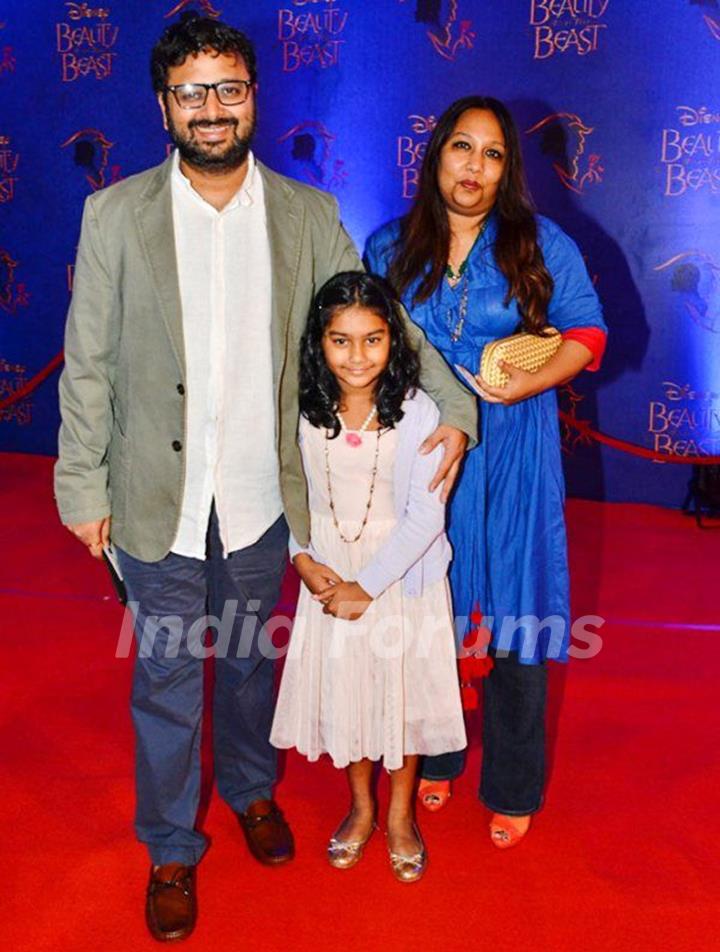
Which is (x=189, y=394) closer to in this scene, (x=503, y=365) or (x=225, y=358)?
(x=225, y=358)

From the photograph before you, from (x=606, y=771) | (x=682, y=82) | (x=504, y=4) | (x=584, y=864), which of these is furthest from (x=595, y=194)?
(x=584, y=864)

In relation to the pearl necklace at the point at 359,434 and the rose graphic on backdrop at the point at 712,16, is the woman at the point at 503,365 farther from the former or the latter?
the rose graphic on backdrop at the point at 712,16

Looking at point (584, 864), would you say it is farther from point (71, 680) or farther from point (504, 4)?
point (504, 4)

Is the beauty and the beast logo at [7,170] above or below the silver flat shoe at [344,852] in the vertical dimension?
above

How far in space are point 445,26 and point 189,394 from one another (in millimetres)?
4108

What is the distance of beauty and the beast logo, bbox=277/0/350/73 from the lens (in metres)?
5.64

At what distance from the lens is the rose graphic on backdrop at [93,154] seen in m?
6.27

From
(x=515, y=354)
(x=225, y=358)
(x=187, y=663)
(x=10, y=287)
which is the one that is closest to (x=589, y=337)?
(x=515, y=354)

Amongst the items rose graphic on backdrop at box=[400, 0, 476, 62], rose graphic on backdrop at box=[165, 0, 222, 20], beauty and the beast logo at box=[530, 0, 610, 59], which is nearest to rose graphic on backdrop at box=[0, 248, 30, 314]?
rose graphic on backdrop at box=[165, 0, 222, 20]

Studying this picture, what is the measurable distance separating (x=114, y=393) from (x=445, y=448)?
676 millimetres

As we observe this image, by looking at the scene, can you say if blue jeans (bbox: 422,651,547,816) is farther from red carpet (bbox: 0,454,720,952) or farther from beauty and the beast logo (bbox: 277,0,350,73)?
beauty and the beast logo (bbox: 277,0,350,73)

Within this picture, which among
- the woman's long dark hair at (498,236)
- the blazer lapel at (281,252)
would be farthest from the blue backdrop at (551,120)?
the blazer lapel at (281,252)

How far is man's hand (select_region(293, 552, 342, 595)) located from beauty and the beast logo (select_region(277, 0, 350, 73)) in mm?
4205

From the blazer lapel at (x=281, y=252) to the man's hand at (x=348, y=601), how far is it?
0.44 meters
